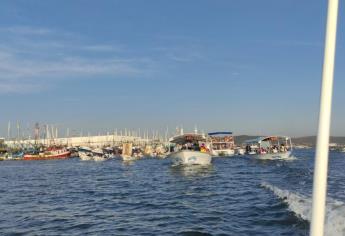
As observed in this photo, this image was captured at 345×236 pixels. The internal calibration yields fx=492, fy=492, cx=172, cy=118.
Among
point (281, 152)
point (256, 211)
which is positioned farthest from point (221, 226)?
point (281, 152)

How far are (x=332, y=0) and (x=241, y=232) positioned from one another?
46.8ft

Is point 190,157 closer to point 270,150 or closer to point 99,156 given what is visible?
point 270,150

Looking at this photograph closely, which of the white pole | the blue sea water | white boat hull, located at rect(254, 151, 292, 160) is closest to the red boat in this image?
white boat hull, located at rect(254, 151, 292, 160)

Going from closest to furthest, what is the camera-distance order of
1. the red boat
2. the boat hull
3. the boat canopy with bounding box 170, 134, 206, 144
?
the boat canopy with bounding box 170, 134, 206, 144
the boat hull
the red boat

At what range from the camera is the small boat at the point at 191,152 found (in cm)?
5519

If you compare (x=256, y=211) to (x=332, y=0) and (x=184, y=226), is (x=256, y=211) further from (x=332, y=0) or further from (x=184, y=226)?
(x=332, y=0)

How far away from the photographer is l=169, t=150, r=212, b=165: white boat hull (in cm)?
5494

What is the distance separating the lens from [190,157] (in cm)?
5500

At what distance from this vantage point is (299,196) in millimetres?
26438

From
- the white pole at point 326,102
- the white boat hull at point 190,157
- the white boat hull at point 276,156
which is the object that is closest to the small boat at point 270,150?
the white boat hull at point 276,156

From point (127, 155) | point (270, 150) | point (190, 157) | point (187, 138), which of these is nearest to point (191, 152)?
point (190, 157)

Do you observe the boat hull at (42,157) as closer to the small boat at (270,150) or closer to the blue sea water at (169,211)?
the small boat at (270,150)

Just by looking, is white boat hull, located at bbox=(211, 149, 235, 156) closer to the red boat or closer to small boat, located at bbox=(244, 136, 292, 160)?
small boat, located at bbox=(244, 136, 292, 160)

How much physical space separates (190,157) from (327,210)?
36063 millimetres
